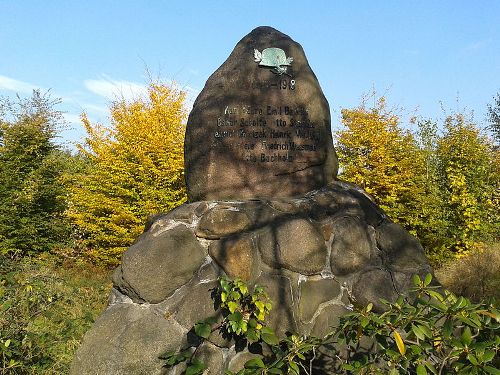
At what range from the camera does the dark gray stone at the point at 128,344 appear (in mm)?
3404

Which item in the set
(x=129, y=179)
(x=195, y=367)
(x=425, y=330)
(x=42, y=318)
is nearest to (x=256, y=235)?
(x=195, y=367)

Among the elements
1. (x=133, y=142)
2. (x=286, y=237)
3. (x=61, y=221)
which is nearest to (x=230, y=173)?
(x=286, y=237)

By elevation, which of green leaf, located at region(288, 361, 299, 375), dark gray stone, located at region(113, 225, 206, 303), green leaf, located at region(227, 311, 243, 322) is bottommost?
green leaf, located at region(288, 361, 299, 375)

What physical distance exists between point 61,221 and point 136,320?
30.5 ft

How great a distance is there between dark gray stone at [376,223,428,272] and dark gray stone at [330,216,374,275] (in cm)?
16

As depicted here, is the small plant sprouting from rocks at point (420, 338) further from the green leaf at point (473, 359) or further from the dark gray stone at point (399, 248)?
the dark gray stone at point (399, 248)

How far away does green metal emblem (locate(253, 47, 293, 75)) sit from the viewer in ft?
14.8

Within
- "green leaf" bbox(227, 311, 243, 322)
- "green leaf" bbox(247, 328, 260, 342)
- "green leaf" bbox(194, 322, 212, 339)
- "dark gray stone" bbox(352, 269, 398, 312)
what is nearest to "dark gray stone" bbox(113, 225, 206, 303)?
"green leaf" bbox(194, 322, 212, 339)

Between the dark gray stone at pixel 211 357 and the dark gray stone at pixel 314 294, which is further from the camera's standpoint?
the dark gray stone at pixel 314 294

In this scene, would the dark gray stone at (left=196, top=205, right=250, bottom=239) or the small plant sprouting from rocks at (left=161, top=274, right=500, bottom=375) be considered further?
the dark gray stone at (left=196, top=205, right=250, bottom=239)

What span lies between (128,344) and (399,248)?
240 cm

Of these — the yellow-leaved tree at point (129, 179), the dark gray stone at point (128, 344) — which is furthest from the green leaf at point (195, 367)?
the yellow-leaved tree at point (129, 179)

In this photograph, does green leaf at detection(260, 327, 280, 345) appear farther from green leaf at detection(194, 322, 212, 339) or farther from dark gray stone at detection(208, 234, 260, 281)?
dark gray stone at detection(208, 234, 260, 281)

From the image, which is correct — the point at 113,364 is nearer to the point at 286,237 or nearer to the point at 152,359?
the point at 152,359
